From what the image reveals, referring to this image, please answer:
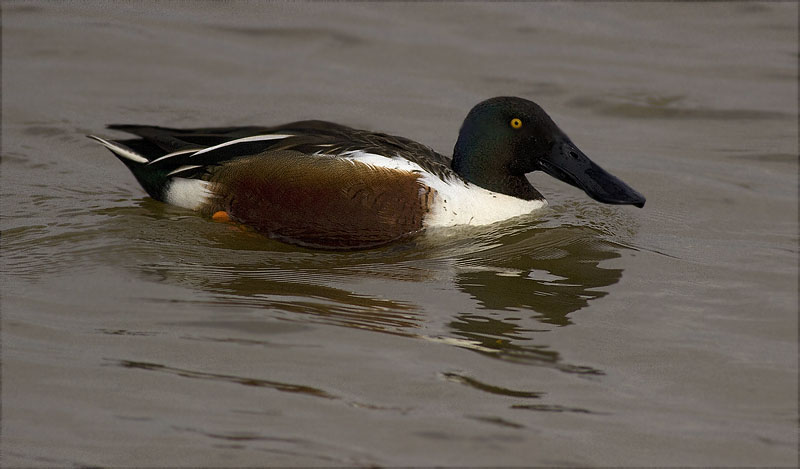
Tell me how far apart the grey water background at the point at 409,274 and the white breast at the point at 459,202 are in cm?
10

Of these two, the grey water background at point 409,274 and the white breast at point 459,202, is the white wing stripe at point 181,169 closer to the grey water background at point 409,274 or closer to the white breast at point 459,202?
the grey water background at point 409,274

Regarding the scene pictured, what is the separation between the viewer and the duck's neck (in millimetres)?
7059

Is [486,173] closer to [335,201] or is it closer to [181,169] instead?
[335,201]

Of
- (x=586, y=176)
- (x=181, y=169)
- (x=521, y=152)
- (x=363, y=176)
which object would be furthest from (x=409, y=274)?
(x=181, y=169)

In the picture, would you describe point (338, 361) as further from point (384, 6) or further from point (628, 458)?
point (384, 6)

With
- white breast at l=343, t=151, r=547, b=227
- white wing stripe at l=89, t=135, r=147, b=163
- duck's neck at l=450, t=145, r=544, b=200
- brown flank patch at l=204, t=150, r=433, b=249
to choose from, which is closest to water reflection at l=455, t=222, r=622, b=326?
white breast at l=343, t=151, r=547, b=227

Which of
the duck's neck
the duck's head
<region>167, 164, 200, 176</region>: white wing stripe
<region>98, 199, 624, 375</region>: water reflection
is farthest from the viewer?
<region>167, 164, 200, 176</region>: white wing stripe

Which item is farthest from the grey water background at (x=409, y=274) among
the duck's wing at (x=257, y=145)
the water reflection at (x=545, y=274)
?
the duck's wing at (x=257, y=145)

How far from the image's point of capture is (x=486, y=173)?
707 centimetres

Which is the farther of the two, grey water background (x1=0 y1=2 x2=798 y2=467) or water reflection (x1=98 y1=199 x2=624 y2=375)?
water reflection (x1=98 y1=199 x2=624 y2=375)

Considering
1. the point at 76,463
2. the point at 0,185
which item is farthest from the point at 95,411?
the point at 0,185

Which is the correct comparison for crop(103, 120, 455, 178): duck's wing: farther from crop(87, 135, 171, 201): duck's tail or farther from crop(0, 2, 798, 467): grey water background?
crop(0, 2, 798, 467): grey water background

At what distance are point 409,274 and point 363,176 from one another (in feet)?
2.33

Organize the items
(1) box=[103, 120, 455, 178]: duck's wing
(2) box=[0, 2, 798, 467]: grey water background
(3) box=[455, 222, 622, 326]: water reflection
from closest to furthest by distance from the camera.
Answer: (2) box=[0, 2, 798, 467]: grey water background
(3) box=[455, 222, 622, 326]: water reflection
(1) box=[103, 120, 455, 178]: duck's wing
